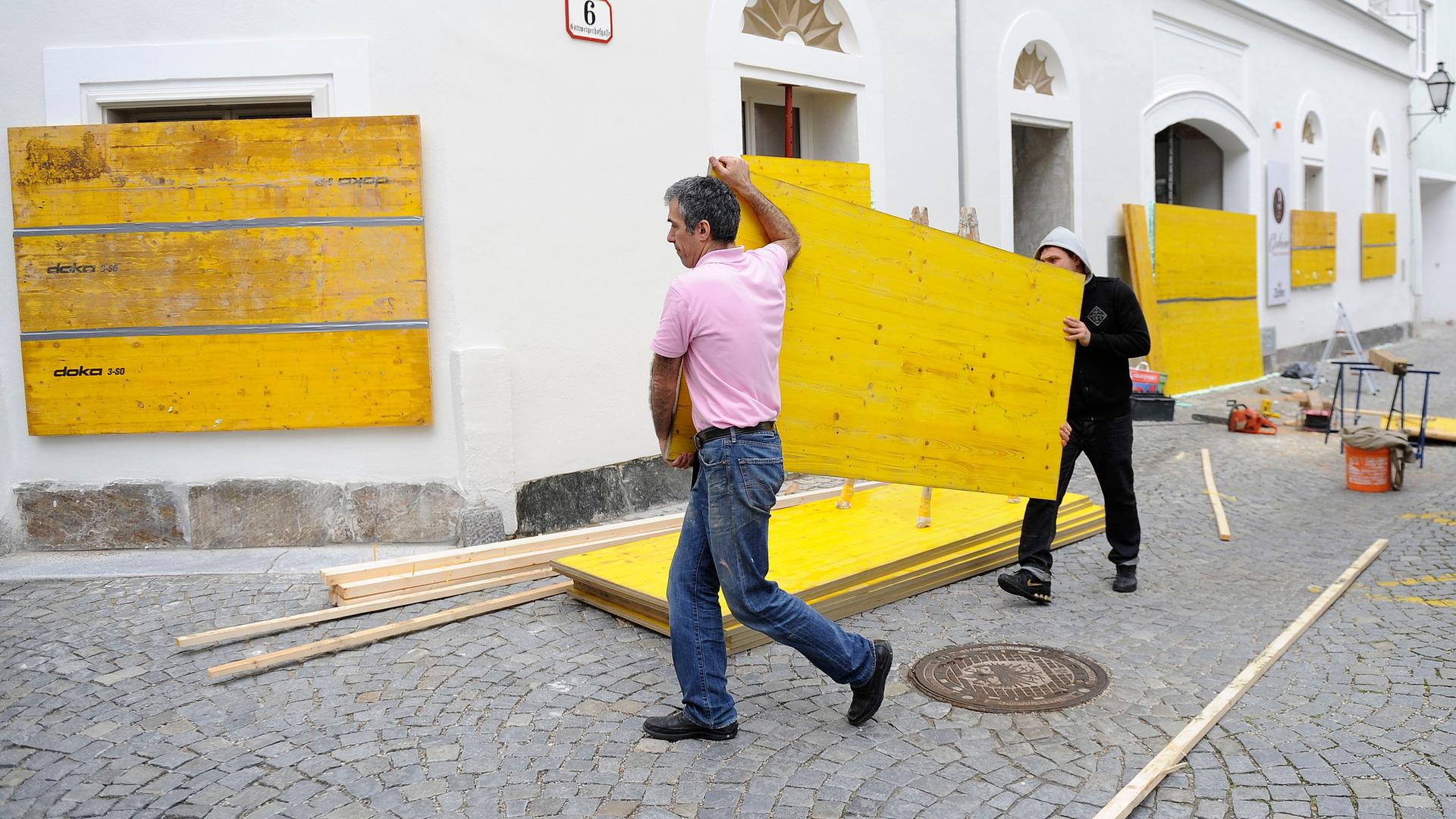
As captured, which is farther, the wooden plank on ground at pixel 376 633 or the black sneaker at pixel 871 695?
the wooden plank on ground at pixel 376 633

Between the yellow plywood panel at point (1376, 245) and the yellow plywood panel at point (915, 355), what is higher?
the yellow plywood panel at point (1376, 245)

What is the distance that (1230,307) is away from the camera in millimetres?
15375

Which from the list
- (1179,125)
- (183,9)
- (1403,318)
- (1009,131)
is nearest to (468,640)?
(183,9)

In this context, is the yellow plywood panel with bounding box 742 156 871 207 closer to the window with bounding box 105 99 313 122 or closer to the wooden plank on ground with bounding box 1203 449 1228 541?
the window with bounding box 105 99 313 122

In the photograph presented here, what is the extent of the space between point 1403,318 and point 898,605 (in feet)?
72.3

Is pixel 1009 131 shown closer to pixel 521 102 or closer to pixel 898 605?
pixel 521 102

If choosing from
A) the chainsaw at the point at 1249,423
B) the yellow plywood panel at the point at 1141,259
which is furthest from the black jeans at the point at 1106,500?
the yellow plywood panel at the point at 1141,259

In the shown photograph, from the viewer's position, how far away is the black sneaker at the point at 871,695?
13.0 ft

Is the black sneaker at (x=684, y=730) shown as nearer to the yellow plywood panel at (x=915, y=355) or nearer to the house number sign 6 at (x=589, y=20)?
the yellow plywood panel at (x=915, y=355)

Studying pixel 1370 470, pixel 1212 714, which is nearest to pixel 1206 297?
pixel 1370 470

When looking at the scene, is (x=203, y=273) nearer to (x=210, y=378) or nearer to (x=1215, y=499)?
(x=210, y=378)

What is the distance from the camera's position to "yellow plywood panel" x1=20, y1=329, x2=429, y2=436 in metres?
6.51

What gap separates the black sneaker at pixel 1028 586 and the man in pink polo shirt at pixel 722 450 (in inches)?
66.9

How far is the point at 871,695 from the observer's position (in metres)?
3.98
